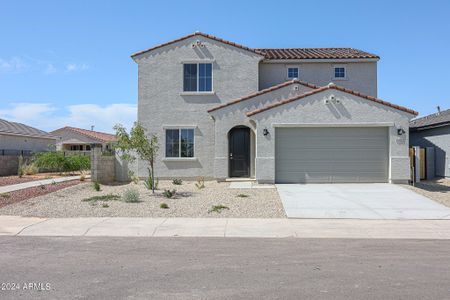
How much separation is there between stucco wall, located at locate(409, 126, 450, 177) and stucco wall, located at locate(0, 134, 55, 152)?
2620 cm

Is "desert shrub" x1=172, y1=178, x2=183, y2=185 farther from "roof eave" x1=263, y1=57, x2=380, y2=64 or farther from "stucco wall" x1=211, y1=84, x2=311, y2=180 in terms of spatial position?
"roof eave" x1=263, y1=57, x2=380, y2=64

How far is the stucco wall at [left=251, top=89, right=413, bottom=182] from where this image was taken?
17.4 m

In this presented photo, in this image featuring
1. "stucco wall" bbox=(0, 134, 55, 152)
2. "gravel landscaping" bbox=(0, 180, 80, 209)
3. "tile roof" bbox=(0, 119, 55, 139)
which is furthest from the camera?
"tile roof" bbox=(0, 119, 55, 139)

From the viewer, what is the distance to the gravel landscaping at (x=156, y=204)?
12.3 m

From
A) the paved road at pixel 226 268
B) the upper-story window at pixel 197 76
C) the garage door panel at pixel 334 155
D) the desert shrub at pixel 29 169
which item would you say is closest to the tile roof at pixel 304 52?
the upper-story window at pixel 197 76

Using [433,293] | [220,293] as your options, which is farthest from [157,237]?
[433,293]

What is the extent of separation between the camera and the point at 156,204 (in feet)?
45.0

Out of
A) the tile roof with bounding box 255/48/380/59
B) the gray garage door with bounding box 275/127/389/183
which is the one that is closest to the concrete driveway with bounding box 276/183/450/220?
the gray garage door with bounding box 275/127/389/183

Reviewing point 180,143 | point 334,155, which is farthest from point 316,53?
point 180,143

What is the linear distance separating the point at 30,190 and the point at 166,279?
1251 centimetres

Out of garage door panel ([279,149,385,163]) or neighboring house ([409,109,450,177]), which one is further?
neighboring house ([409,109,450,177])

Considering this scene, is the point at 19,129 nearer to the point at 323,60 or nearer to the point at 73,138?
the point at 73,138

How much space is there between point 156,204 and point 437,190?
10946 millimetres

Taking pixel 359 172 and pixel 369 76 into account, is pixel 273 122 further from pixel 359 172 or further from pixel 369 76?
pixel 369 76
